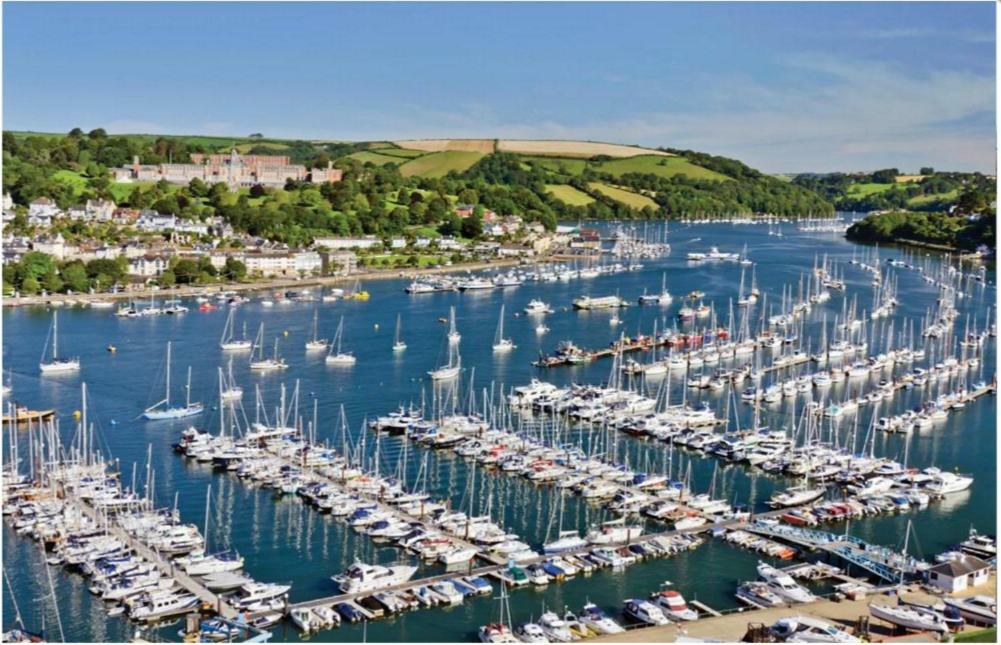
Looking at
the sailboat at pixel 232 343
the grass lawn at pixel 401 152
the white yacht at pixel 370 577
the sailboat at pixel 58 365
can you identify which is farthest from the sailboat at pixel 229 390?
the grass lawn at pixel 401 152

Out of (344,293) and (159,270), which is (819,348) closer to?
(344,293)

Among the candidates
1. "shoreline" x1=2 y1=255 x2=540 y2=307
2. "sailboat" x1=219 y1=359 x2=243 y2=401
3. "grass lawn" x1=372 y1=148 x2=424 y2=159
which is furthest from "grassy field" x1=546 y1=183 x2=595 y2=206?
"sailboat" x1=219 y1=359 x2=243 y2=401

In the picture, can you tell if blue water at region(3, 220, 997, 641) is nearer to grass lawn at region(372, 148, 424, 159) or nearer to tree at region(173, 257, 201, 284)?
tree at region(173, 257, 201, 284)

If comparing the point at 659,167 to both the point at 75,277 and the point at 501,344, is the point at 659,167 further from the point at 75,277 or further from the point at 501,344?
the point at 501,344

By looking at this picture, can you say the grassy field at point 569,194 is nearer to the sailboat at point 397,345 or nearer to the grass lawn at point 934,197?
the grass lawn at point 934,197

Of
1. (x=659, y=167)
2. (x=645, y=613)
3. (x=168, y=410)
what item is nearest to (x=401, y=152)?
(x=659, y=167)

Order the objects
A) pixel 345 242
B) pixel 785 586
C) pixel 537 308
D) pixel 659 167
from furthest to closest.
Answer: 1. pixel 659 167
2. pixel 345 242
3. pixel 537 308
4. pixel 785 586
